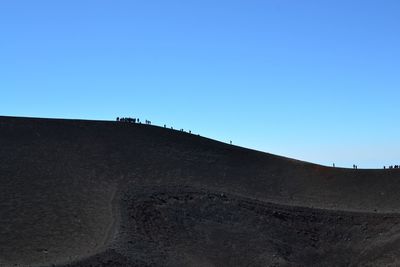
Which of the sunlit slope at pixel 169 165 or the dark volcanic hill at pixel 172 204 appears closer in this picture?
the dark volcanic hill at pixel 172 204

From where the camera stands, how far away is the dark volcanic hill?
3600cm

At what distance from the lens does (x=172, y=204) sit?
43.2m

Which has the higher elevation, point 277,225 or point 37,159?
point 37,159

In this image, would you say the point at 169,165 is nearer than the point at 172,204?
No

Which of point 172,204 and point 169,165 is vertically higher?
point 169,165

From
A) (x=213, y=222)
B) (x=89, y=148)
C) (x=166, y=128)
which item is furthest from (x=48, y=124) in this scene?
(x=213, y=222)

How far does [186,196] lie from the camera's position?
4497 centimetres

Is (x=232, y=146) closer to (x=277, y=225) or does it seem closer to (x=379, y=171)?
(x=379, y=171)

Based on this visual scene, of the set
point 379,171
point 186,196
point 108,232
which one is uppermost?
point 379,171

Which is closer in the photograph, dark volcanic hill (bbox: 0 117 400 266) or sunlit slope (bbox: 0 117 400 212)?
dark volcanic hill (bbox: 0 117 400 266)

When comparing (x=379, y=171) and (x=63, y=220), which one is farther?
(x=379, y=171)

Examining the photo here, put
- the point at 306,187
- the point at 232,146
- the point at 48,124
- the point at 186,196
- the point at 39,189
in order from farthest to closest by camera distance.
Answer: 1. the point at 232,146
2. the point at 48,124
3. the point at 306,187
4. the point at 186,196
5. the point at 39,189

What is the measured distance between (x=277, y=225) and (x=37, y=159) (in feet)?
61.2

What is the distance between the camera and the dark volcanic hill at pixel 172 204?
118ft
